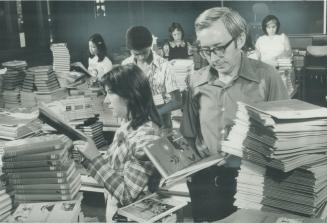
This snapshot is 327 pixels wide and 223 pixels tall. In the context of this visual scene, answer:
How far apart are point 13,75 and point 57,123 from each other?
7.67 feet

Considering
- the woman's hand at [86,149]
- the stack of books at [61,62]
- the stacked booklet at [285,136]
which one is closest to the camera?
the stacked booklet at [285,136]

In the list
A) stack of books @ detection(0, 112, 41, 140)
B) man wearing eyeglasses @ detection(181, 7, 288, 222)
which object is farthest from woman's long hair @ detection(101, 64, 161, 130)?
stack of books @ detection(0, 112, 41, 140)

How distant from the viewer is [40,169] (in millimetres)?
2084

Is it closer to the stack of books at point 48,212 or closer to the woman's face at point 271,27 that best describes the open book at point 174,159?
the stack of books at point 48,212

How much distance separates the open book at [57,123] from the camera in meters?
1.91

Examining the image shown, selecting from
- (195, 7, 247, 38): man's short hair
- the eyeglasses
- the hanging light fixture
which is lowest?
the eyeglasses

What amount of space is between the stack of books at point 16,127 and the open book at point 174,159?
1.38 meters

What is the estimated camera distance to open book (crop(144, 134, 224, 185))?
1.53m

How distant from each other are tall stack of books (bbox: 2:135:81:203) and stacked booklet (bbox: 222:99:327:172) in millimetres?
943

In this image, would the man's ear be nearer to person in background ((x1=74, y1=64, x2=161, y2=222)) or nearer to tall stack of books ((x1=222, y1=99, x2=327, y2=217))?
tall stack of books ((x1=222, y1=99, x2=327, y2=217))

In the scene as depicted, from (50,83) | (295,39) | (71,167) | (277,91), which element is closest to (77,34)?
(50,83)

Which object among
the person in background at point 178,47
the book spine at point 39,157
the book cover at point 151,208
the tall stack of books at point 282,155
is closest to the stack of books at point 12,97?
the book spine at point 39,157

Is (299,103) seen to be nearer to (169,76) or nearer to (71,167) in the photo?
(71,167)

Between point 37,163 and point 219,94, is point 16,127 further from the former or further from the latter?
point 219,94
